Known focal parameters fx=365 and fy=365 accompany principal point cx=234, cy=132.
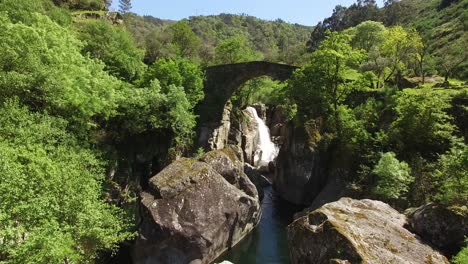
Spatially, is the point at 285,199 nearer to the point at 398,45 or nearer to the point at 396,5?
the point at 398,45

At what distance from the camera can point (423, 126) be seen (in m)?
23.2

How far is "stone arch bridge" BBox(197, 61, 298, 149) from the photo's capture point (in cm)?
3936

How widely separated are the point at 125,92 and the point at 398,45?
26.9 metres

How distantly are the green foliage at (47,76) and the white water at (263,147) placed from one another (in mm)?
25092

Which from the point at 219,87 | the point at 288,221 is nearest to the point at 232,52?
the point at 219,87

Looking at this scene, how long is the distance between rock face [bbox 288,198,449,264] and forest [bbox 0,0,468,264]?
5.55 ft

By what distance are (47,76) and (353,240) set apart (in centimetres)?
1670

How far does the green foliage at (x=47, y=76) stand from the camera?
18.9 m

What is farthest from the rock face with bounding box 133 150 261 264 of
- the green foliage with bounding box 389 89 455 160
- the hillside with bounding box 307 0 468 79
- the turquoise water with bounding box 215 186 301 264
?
the hillside with bounding box 307 0 468 79

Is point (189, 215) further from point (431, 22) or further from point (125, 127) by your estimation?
point (431, 22)

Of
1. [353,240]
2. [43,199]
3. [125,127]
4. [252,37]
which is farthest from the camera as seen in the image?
[252,37]

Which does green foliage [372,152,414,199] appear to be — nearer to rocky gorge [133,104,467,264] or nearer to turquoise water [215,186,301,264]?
rocky gorge [133,104,467,264]

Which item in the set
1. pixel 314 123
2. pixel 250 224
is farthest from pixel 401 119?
pixel 250 224

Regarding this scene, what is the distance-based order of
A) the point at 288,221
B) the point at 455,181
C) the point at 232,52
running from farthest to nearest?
the point at 232,52, the point at 288,221, the point at 455,181
